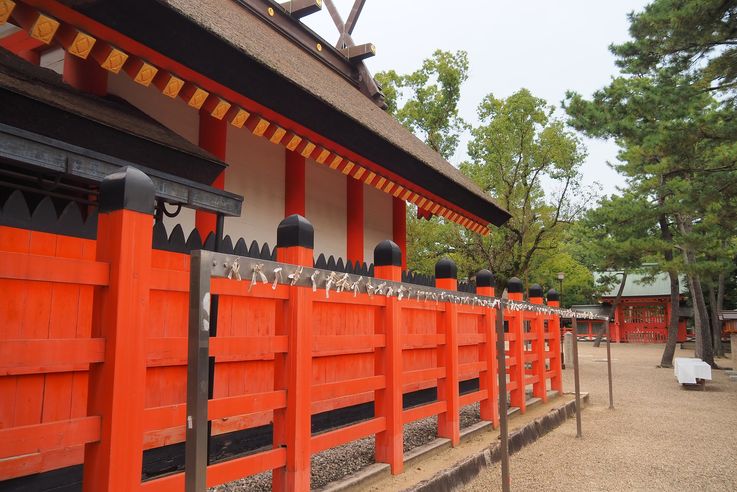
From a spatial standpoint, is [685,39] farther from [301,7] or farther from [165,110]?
[165,110]

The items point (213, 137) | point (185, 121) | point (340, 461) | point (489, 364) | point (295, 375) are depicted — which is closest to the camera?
point (295, 375)

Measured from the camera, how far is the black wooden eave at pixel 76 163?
2545 mm

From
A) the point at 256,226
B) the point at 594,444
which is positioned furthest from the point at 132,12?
the point at 594,444

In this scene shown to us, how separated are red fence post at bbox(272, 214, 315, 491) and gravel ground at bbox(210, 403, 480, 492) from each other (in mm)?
472

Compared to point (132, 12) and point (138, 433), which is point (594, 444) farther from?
point (132, 12)

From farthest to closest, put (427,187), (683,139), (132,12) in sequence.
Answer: (683,139) < (427,187) < (132,12)

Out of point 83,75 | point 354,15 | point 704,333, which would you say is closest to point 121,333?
point 83,75

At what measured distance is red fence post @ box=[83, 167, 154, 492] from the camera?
1.77 meters

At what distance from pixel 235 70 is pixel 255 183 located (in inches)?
81.9

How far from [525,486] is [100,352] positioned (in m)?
3.57

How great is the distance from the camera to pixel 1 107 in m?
2.77

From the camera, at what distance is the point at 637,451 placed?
5.41 metres

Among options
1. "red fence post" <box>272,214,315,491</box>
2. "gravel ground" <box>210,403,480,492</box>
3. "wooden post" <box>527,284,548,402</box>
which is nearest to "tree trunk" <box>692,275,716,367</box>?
"wooden post" <box>527,284,548,402</box>

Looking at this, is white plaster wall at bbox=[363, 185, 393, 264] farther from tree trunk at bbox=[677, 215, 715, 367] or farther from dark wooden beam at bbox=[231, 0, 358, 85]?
tree trunk at bbox=[677, 215, 715, 367]
